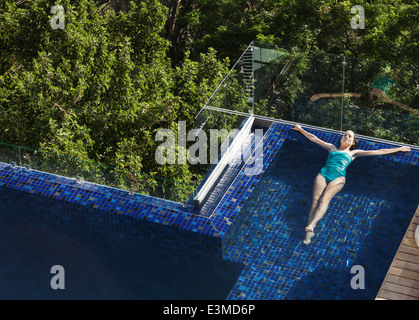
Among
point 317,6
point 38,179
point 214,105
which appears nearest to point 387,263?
point 214,105

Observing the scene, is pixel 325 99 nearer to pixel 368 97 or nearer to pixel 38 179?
pixel 368 97

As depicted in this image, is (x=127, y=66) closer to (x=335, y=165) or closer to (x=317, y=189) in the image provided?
(x=335, y=165)

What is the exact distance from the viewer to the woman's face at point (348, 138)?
11.1 metres

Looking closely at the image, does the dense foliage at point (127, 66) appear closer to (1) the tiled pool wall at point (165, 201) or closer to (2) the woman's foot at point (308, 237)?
(1) the tiled pool wall at point (165, 201)

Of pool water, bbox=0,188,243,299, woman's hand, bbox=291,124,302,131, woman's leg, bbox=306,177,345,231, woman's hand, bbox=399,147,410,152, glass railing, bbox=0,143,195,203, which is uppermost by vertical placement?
woman's hand, bbox=291,124,302,131

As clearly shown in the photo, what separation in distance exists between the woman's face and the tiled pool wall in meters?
0.22

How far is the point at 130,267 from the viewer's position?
9.55 metres

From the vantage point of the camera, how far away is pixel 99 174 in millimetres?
10492


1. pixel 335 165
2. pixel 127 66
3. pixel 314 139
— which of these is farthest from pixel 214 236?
pixel 127 66

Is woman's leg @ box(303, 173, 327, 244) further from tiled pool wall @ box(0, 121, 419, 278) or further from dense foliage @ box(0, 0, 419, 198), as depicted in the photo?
dense foliage @ box(0, 0, 419, 198)

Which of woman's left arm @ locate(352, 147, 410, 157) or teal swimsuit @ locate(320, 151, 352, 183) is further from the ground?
woman's left arm @ locate(352, 147, 410, 157)

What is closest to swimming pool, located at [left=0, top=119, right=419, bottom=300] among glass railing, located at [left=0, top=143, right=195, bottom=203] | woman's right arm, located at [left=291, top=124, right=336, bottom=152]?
glass railing, located at [left=0, top=143, right=195, bottom=203]

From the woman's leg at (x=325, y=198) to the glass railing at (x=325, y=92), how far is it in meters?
1.27

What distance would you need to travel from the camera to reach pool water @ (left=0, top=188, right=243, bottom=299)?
9188mm
